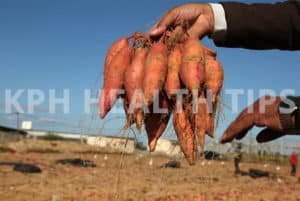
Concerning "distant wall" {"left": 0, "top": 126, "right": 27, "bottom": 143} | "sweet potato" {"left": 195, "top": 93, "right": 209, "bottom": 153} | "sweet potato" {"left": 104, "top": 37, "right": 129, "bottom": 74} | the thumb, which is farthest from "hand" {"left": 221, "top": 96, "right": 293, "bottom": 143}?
"distant wall" {"left": 0, "top": 126, "right": 27, "bottom": 143}

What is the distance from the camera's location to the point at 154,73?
2.35 metres

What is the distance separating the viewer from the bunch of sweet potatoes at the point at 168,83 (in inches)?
92.7

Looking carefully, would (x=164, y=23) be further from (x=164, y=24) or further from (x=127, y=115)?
(x=127, y=115)

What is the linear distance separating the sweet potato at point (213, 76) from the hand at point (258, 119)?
324 mm

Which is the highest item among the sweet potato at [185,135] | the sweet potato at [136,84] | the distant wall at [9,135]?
the sweet potato at [136,84]

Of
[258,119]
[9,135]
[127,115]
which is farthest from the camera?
[9,135]

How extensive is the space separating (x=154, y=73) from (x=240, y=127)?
57cm

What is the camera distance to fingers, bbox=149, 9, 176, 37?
2.43m

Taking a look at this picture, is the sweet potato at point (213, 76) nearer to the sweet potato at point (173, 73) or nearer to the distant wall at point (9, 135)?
the sweet potato at point (173, 73)

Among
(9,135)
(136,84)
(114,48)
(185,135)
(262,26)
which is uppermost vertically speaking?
A: (262,26)

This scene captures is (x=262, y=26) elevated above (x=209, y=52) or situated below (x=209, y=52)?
above

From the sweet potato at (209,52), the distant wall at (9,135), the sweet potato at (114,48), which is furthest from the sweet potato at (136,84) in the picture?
the distant wall at (9,135)

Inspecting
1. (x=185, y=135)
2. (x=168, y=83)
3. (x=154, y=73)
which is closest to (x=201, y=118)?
(x=185, y=135)

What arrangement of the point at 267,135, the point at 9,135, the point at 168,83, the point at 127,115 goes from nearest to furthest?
the point at 267,135, the point at 168,83, the point at 127,115, the point at 9,135
